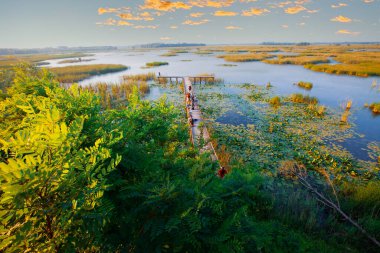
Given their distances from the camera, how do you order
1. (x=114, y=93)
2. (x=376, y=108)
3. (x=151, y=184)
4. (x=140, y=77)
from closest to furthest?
(x=151, y=184) < (x=376, y=108) < (x=114, y=93) < (x=140, y=77)

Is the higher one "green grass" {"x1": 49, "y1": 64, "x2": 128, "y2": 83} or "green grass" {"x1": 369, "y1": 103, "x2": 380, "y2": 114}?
"green grass" {"x1": 49, "y1": 64, "x2": 128, "y2": 83}

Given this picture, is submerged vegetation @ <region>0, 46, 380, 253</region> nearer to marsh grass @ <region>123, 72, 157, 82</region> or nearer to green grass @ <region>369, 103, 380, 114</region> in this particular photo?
green grass @ <region>369, 103, 380, 114</region>

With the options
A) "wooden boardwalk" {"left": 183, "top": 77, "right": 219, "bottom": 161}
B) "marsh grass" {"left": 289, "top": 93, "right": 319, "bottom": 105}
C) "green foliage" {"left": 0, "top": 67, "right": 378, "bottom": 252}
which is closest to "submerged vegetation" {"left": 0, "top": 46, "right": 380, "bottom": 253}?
"green foliage" {"left": 0, "top": 67, "right": 378, "bottom": 252}

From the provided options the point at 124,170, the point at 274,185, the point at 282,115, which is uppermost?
the point at 124,170

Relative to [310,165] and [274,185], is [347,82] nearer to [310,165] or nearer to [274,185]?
[310,165]

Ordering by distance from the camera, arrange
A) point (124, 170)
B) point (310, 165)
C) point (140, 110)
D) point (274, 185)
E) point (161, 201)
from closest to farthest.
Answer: point (161, 201) < point (124, 170) < point (140, 110) < point (274, 185) < point (310, 165)

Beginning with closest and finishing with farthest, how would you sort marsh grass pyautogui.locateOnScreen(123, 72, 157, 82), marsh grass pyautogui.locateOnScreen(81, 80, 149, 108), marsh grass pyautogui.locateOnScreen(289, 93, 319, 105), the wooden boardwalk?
1. the wooden boardwalk
2. marsh grass pyautogui.locateOnScreen(81, 80, 149, 108)
3. marsh grass pyautogui.locateOnScreen(289, 93, 319, 105)
4. marsh grass pyautogui.locateOnScreen(123, 72, 157, 82)

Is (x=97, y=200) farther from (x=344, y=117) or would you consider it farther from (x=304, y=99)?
(x=304, y=99)

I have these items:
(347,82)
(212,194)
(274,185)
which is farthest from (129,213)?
(347,82)

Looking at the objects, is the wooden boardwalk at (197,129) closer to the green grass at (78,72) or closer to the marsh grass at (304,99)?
the marsh grass at (304,99)

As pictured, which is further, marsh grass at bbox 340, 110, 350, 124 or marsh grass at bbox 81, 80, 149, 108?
marsh grass at bbox 81, 80, 149, 108

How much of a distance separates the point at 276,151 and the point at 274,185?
3.54m

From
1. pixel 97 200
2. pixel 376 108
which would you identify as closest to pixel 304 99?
pixel 376 108

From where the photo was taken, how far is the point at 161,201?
2242mm
